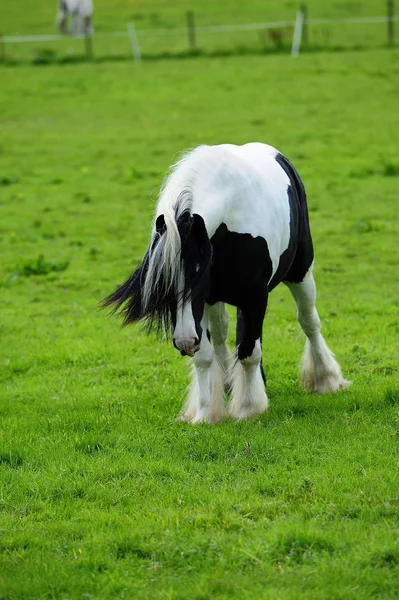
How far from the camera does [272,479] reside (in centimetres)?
600

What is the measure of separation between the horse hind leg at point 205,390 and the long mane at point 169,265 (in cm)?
62

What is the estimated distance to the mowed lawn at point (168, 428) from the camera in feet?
16.3

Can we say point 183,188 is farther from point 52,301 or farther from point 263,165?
point 52,301

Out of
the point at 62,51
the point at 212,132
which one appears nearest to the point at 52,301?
the point at 212,132

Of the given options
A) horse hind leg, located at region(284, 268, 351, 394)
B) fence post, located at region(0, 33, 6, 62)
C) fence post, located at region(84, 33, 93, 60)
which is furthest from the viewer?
fence post, located at region(84, 33, 93, 60)

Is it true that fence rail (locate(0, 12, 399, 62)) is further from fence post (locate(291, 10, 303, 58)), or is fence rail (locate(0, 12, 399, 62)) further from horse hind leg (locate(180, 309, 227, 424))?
horse hind leg (locate(180, 309, 227, 424))

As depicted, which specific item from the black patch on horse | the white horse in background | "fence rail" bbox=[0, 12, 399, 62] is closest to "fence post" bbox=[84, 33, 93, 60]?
"fence rail" bbox=[0, 12, 399, 62]

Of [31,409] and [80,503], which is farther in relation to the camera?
[31,409]

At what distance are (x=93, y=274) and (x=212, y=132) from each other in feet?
31.0

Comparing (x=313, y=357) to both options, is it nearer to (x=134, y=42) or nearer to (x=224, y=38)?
(x=134, y=42)

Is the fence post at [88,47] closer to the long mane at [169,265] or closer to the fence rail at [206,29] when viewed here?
the fence rail at [206,29]

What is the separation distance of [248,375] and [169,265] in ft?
4.60

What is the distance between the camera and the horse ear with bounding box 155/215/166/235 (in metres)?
6.25

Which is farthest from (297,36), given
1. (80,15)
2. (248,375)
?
(248,375)
